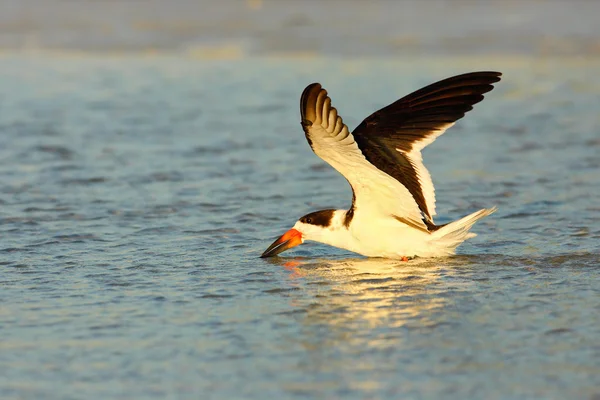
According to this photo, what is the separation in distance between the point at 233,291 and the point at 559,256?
2.42 meters

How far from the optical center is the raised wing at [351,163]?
6715mm

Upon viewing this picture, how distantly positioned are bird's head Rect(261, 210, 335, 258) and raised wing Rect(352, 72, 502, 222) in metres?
0.56

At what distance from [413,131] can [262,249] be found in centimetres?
147

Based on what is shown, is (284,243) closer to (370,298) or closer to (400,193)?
(400,193)

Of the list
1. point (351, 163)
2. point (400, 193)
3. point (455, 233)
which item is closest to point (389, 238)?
point (400, 193)

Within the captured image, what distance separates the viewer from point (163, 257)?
317 inches

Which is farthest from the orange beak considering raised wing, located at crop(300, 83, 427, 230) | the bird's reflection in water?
raised wing, located at crop(300, 83, 427, 230)

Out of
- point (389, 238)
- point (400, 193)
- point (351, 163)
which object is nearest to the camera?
point (351, 163)

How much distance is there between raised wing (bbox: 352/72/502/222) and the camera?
8.04 metres

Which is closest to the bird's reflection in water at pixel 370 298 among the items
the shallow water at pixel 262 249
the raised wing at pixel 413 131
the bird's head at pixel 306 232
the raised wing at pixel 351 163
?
the shallow water at pixel 262 249

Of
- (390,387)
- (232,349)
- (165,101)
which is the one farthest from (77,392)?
(165,101)

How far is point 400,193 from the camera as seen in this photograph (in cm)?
779

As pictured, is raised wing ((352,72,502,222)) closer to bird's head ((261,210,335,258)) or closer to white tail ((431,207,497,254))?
white tail ((431,207,497,254))

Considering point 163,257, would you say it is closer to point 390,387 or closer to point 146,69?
point 390,387
